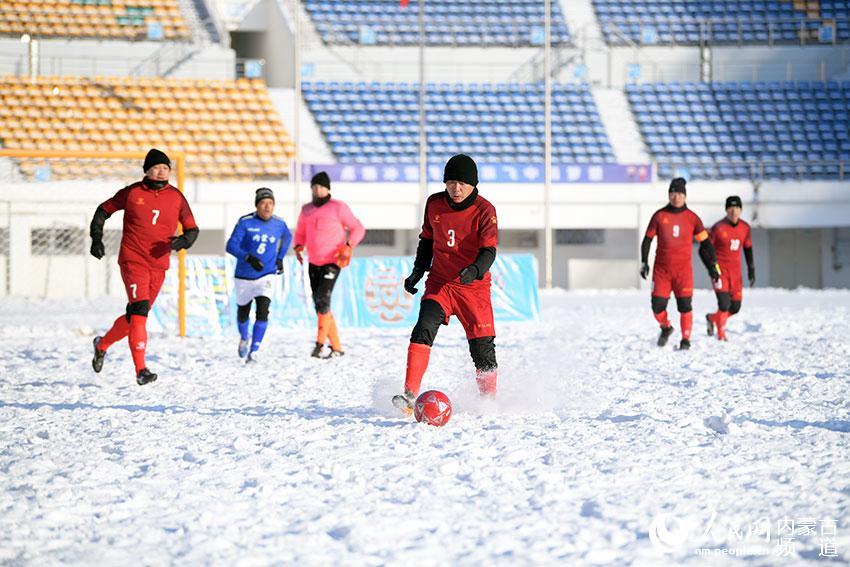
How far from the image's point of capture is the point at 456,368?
1103cm

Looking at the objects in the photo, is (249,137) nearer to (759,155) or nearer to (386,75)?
(386,75)

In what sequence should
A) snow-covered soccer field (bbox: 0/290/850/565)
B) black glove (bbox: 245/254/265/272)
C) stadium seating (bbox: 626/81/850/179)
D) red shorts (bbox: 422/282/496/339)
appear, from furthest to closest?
stadium seating (bbox: 626/81/850/179) < black glove (bbox: 245/254/265/272) < red shorts (bbox: 422/282/496/339) < snow-covered soccer field (bbox: 0/290/850/565)

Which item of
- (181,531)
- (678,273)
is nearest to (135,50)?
(678,273)

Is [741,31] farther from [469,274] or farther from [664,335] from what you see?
[469,274]

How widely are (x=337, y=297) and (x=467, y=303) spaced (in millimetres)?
10090

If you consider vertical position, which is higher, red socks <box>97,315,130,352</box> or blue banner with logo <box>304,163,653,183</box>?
blue banner with logo <box>304,163,653,183</box>

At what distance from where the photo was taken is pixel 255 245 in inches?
454

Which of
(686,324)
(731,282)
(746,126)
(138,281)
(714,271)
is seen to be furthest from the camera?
(746,126)

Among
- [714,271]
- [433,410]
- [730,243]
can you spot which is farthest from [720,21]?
[433,410]

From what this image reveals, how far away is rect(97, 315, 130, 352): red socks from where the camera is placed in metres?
9.53

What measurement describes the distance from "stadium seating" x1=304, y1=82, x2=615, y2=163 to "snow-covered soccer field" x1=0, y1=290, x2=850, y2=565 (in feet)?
70.1

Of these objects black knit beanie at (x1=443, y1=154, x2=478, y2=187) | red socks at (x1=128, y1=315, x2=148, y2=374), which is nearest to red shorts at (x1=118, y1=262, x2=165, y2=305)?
red socks at (x1=128, y1=315, x2=148, y2=374)

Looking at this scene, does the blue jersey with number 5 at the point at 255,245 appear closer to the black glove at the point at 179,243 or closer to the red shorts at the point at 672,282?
the black glove at the point at 179,243

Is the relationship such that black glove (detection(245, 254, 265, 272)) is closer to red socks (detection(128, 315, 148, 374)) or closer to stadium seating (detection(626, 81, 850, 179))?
red socks (detection(128, 315, 148, 374))
